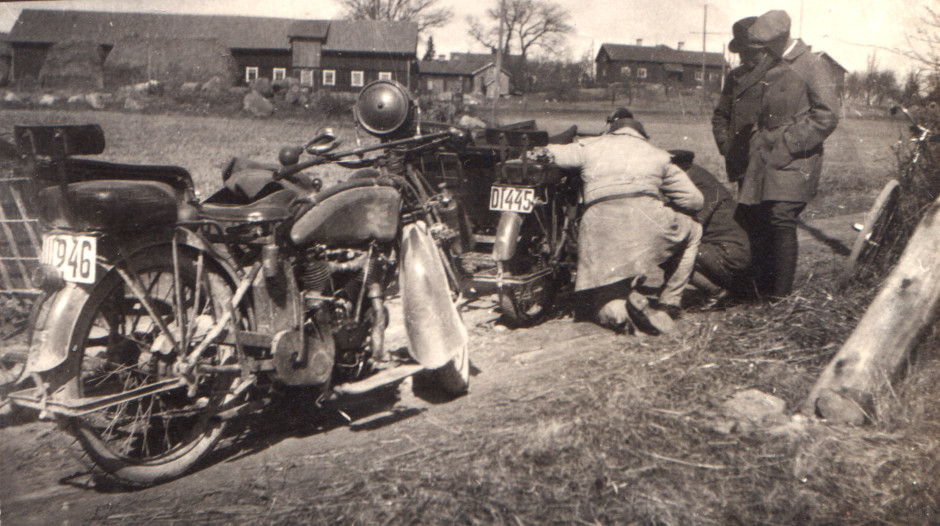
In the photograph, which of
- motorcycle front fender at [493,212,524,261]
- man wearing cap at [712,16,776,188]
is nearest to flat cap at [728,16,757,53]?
man wearing cap at [712,16,776,188]

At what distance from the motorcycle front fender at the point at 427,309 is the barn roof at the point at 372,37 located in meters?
40.7

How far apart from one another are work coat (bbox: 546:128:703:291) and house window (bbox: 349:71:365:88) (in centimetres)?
4529

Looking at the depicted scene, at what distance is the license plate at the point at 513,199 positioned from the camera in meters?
4.91

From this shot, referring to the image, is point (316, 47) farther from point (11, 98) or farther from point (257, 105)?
point (11, 98)

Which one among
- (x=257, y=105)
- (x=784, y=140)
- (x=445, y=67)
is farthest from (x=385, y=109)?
(x=445, y=67)

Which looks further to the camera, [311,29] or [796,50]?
[311,29]

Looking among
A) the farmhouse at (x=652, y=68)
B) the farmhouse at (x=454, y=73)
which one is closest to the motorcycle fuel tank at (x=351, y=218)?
the farmhouse at (x=652, y=68)

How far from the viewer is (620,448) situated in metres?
3.11

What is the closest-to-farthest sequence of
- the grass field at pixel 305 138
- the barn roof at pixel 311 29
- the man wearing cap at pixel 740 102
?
the man wearing cap at pixel 740 102 → the grass field at pixel 305 138 → the barn roof at pixel 311 29

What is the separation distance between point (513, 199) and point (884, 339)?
7.65 ft

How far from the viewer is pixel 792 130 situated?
16.0ft

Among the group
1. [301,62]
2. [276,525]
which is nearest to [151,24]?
[301,62]

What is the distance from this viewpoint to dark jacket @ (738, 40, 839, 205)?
4.82 m

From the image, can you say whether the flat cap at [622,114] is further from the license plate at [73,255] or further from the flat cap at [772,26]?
the license plate at [73,255]
